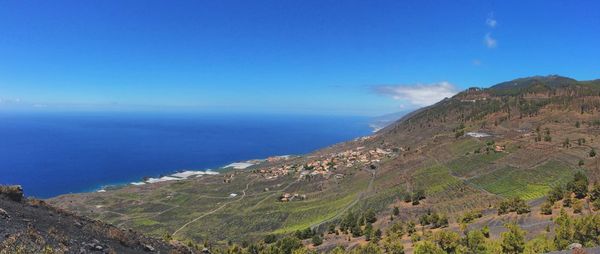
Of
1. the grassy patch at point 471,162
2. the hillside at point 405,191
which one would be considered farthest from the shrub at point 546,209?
the grassy patch at point 471,162

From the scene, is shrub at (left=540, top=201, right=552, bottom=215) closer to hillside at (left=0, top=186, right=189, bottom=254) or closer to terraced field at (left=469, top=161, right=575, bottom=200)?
terraced field at (left=469, top=161, right=575, bottom=200)

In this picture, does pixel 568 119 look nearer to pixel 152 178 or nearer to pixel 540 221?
pixel 540 221

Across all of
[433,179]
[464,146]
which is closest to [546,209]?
[433,179]

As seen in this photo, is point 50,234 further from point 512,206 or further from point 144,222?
point 144,222

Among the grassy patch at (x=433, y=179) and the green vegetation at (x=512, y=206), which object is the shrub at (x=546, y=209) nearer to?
the green vegetation at (x=512, y=206)

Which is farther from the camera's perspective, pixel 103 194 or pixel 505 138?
pixel 103 194

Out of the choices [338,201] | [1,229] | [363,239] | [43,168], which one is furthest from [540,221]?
[43,168]
